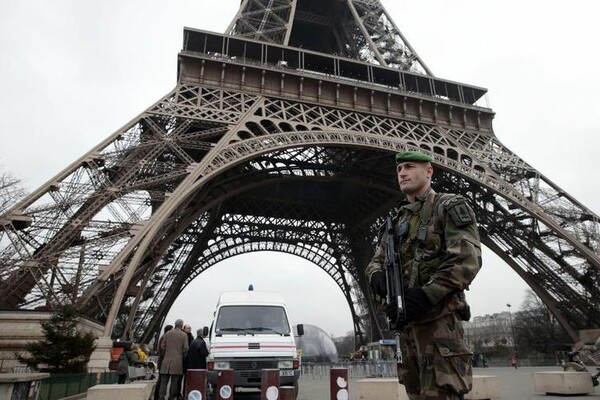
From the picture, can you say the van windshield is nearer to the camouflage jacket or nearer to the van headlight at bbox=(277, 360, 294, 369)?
the van headlight at bbox=(277, 360, 294, 369)

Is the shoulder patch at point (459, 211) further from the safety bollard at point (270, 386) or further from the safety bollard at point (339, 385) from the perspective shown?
the safety bollard at point (339, 385)

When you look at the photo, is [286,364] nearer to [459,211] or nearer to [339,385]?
[339,385]

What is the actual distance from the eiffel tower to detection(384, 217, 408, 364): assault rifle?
11.7 metres

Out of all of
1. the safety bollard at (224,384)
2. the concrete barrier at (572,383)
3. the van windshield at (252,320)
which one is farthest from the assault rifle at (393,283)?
the concrete barrier at (572,383)

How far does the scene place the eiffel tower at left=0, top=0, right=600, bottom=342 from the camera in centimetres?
1398

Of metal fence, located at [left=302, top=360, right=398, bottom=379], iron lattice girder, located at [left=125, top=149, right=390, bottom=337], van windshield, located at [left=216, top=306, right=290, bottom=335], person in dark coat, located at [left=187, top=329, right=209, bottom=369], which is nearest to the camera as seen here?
person in dark coat, located at [left=187, top=329, right=209, bottom=369]


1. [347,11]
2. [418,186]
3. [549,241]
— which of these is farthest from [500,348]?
[418,186]

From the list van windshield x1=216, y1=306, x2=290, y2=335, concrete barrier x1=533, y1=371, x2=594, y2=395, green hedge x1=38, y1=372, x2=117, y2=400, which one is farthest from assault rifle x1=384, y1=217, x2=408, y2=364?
concrete barrier x1=533, y1=371, x2=594, y2=395

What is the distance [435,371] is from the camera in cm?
249

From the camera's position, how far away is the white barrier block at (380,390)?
847 centimetres

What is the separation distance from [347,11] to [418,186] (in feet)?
107

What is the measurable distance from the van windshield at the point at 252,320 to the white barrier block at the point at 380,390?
6.39 feet

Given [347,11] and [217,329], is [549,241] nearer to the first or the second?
[217,329]

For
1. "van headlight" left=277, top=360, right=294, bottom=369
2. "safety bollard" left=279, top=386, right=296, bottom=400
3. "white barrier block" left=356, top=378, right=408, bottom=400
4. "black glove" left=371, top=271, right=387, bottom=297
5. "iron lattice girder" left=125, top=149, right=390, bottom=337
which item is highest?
"iron lattice girder" left=125, top=149, right=390, bottom=337
